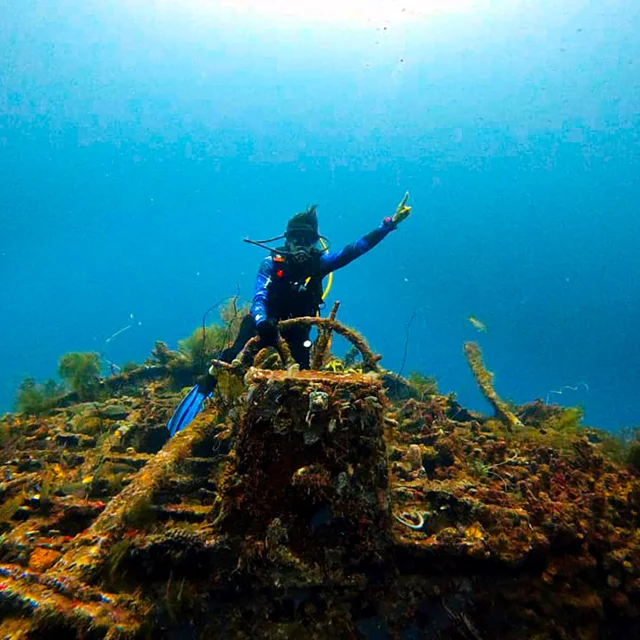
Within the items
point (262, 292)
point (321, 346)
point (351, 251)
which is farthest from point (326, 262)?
point (321, 346)

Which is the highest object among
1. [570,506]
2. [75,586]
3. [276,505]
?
[570,506]

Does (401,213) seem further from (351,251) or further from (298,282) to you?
(298,282)

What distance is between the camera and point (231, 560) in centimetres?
269

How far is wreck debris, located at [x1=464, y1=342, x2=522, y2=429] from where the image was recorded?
7669 millimetres

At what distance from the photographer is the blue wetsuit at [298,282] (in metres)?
6.80

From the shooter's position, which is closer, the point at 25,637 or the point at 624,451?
the point at 25,637

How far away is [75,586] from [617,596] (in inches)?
167

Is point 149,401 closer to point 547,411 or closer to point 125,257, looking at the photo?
point 547,411

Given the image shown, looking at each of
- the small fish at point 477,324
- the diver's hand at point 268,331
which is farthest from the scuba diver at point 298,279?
the small fish at point 477,324

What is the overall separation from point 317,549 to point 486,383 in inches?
284

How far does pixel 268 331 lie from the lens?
4844 millimetres

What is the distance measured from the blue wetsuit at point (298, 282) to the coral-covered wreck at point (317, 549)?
2.96 metres

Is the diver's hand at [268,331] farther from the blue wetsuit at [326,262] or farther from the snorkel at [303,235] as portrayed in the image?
the snorkel at [303,235]

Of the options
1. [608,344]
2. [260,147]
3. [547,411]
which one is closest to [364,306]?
[260,147]
